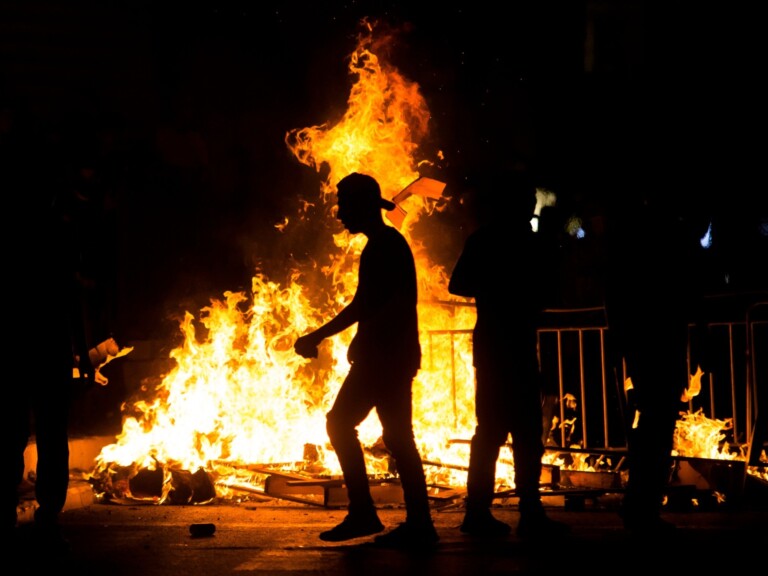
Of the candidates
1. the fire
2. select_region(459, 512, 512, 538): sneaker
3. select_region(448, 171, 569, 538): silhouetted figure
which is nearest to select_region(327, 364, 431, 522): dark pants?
select_region(459, 512, 512, 538): sneaker

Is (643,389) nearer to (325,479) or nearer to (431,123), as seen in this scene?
(325,479)

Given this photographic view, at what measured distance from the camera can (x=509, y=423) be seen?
6.42 meters

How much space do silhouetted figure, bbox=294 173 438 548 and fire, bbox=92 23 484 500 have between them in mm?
2396

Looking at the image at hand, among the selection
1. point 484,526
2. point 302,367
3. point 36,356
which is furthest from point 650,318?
point 302,367

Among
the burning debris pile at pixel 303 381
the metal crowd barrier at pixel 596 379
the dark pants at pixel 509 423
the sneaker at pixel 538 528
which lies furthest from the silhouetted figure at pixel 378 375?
the metal crowd barrier at pixel 596 379

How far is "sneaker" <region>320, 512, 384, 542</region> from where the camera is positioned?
614cm

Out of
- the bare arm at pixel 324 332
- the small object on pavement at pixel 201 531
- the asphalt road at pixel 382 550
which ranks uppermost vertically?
the bare arm at pixel 324 332

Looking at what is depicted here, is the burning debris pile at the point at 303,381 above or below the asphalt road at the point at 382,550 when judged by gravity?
Result: above

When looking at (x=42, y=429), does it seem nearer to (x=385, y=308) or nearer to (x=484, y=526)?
(x=385, y=308)

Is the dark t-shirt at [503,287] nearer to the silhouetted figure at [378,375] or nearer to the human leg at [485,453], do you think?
the human leg at [485,453]

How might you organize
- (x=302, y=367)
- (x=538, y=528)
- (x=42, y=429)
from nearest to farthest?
(x=42, y=429) < (x=538, y=528) < (x=302, y=367)

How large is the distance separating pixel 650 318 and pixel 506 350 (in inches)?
37.0

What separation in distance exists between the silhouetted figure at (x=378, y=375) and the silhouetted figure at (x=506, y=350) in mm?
500

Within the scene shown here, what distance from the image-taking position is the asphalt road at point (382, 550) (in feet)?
17.8
